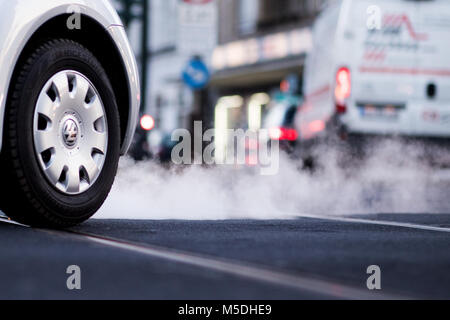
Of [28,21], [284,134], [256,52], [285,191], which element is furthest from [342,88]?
[256,52]

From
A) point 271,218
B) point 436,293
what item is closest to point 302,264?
point 436,293

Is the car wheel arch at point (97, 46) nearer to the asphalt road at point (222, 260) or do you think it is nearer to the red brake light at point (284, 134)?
A: the asphalt road at point (222, 260)

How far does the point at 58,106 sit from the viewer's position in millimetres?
5934

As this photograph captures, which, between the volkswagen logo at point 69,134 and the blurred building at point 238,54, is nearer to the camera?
the volkswagen logo at point 69,134

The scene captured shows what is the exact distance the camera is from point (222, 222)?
6.73 m

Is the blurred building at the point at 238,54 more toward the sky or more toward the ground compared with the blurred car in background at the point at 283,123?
more toward the sky

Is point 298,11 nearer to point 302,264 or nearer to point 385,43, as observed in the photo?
point 385,43

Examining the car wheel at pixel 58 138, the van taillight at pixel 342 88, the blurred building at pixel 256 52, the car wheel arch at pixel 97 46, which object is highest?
the blurred building at pixel 256 52

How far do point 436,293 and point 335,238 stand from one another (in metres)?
1.87

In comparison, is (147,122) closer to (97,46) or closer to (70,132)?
Answer: (97,46)

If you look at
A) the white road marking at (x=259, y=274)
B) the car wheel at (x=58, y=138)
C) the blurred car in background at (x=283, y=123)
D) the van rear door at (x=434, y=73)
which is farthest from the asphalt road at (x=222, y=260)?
the blurred car in background at (x=283, y=123)

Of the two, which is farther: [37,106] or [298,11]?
[298,11]

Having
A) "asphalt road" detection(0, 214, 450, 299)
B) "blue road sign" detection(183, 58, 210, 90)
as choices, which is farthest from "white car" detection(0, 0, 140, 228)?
"blue road sign" detection(183, 58, 210, 90)

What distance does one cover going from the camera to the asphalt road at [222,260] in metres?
3.74
